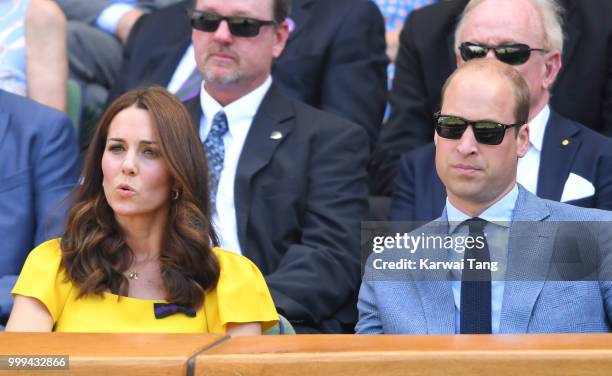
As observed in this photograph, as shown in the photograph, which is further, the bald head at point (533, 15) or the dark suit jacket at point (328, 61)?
the dark suit jacket at point (328, 61)

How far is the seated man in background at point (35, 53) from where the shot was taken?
4422 mm

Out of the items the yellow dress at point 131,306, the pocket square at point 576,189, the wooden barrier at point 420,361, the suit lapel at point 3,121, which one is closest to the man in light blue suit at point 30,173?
the suit lapel at point 3,121

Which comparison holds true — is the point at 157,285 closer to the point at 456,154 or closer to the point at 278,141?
the point at 456,154

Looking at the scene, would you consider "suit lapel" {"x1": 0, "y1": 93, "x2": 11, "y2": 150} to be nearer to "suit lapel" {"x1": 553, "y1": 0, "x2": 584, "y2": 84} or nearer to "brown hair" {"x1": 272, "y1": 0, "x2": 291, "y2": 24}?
"brown hair" {"x1": 272, "y1": 0, "x2": 291, "y2": 24}

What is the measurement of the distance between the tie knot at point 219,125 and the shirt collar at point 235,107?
2cm

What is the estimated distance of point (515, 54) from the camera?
3766mm

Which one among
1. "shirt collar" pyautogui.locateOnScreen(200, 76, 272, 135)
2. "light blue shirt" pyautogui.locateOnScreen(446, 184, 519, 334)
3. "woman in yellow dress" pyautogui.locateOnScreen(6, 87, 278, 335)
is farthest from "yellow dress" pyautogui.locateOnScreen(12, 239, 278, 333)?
"shirt collar" pyautogui.locateOnScreen(200, 76, 272, 135)

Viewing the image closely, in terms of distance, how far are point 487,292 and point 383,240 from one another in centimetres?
27

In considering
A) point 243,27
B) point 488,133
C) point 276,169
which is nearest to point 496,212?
point 488,133

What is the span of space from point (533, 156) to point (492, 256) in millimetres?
1139

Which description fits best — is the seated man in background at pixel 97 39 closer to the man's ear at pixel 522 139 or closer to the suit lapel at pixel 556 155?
the suit lapel at pixel 556 155

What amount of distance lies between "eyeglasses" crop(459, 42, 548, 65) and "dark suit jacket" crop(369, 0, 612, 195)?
63cm

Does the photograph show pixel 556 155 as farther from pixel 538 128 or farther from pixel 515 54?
pixel 515 54

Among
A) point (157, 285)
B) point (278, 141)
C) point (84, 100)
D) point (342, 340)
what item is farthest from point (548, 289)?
point (84, 100)
